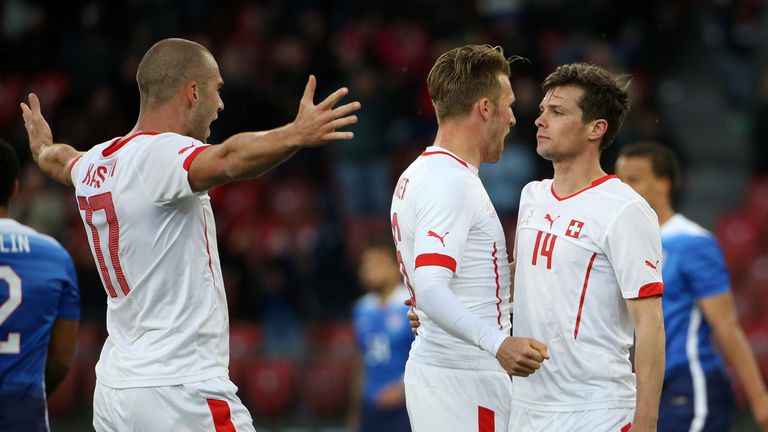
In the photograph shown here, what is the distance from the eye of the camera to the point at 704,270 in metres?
6.94

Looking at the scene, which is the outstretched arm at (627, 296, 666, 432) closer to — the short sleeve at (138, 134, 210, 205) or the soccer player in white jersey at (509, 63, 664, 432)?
the soccer player in white jersey at (509, 63, 664, 432)

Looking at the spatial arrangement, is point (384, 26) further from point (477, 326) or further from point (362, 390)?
point (477, 326)

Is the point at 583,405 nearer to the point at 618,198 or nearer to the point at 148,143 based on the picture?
the point at 618,198

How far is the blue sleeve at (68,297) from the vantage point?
236 inches

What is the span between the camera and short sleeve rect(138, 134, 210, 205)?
473 centimetres

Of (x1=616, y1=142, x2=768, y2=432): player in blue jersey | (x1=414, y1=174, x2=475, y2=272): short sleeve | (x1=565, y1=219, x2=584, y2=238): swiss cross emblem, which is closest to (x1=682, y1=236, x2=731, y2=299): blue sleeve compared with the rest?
(x1=616, y1=142, x2=768, y2=432): player in blue jersey

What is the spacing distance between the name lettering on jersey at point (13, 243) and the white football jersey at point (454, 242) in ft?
6.50

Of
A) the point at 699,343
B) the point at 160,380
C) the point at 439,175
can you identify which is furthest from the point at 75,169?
the point at 699,343

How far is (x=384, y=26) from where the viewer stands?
16125 mm

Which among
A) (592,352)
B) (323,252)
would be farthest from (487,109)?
(323,252)

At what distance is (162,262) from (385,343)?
5047 mm

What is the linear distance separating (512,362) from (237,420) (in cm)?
128

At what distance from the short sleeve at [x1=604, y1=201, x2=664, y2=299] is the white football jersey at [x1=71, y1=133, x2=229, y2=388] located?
172cm

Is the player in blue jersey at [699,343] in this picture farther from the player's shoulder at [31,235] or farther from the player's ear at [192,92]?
the player's shoulder at [31,235]
